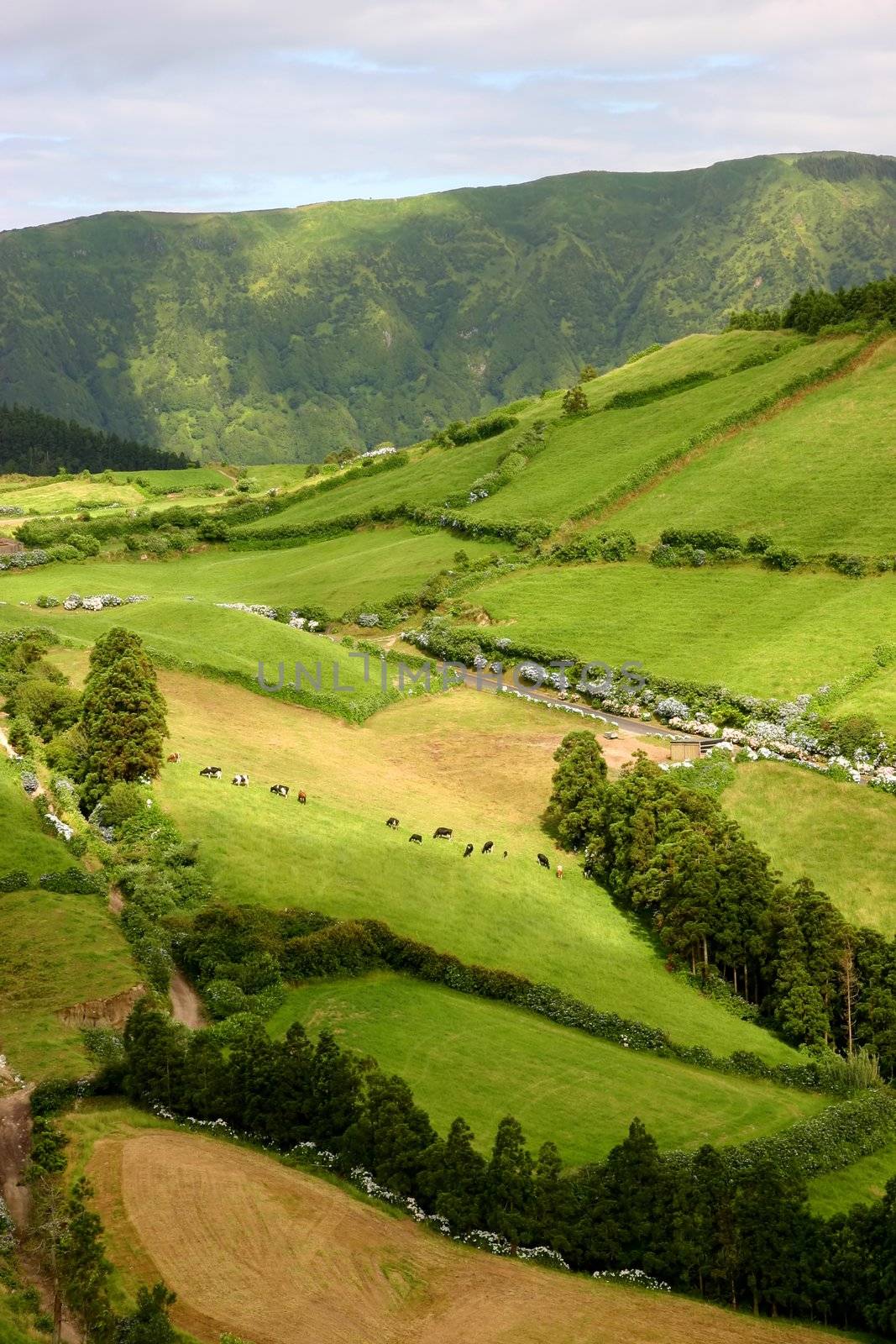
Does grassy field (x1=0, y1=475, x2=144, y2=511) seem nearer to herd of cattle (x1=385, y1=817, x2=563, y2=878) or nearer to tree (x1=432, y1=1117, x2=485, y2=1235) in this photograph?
herd of cattle (x1=385, y1=817, x2=563, y2=878)

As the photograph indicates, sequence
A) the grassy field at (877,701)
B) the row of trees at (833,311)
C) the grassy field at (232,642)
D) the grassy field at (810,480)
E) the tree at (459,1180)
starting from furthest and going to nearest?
the row of trees at (833,311) → the grassy field at (810,480) → the grassy field at (232,642) → the grassy field at (877,701) → the tree at (459,1180)

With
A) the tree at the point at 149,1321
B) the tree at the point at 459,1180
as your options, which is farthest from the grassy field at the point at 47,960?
the tree at the point at 459,1180

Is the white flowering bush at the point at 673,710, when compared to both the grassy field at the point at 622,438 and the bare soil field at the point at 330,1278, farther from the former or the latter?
the bare soil field at the point at 330,1278

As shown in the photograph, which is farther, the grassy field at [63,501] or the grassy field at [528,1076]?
the grassy field at [63,501]

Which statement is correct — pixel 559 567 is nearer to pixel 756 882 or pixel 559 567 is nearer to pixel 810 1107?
pixel 756 882

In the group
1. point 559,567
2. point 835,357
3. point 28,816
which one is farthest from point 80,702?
A: point 835,357

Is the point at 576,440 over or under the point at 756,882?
over

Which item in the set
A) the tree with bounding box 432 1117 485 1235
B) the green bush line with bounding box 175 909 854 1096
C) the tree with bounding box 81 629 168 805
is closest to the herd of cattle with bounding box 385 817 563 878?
the green bush line with bounding box 175 909 854 1096
